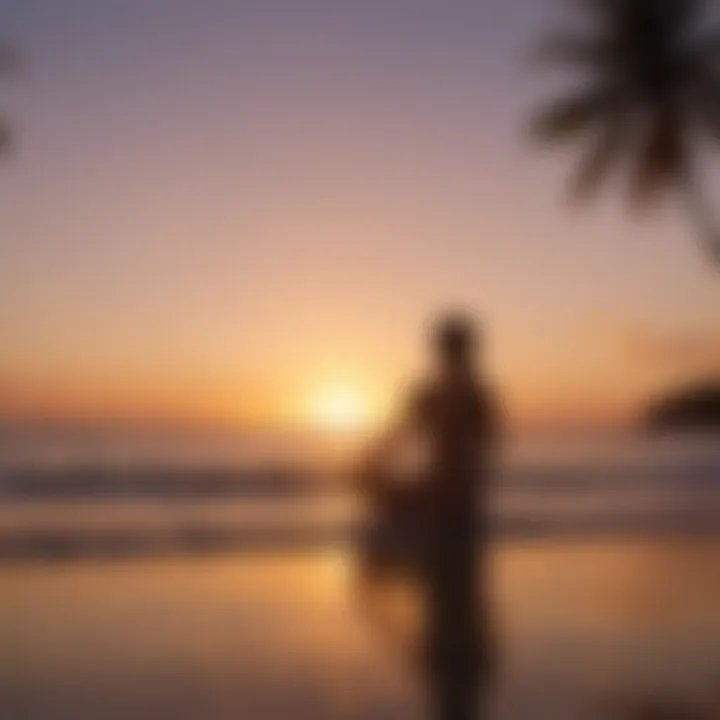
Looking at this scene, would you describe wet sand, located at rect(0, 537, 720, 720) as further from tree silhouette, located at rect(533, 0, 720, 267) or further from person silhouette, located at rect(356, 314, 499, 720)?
tree silhouette, located at rect(533, 0, 720, 267)

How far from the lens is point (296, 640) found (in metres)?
4.36

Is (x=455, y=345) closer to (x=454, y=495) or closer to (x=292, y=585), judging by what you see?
(x=454, y=495)

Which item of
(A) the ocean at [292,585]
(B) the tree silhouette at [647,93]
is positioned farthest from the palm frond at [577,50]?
(A) the ocean at [292,585]

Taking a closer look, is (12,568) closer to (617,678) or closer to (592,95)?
(617,678)

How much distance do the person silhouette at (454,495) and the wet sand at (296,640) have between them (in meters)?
0.13

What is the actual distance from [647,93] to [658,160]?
958 millimetres

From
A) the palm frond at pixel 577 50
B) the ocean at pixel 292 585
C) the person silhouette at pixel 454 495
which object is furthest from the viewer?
the palm frond at pixel 577 50

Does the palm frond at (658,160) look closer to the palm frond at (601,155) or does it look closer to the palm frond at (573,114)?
the palm frond at (601,155)

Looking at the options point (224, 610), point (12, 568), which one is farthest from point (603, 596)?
point (12, 568)

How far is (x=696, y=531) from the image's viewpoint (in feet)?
25.2

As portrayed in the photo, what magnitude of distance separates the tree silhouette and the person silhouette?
3308 mm

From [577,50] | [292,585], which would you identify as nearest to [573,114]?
[577,50]

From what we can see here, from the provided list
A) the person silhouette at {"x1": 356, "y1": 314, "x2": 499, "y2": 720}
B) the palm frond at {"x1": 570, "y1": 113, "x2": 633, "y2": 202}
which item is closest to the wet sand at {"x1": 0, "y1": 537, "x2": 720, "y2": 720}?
the person silhouette at {"x1": 356, "y1": 314, "x2": 499, "y2": 720}

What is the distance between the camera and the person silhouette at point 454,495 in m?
3.42
